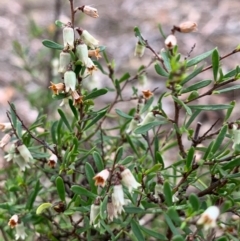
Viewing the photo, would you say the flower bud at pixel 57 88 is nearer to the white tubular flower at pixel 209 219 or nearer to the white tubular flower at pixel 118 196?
the white tubular flower at pixel 118 196

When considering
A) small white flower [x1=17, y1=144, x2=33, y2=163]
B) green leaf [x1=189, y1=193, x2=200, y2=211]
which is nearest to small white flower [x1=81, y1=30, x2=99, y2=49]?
small white flower [x1=17, y1=144, x2=33, y2=163]

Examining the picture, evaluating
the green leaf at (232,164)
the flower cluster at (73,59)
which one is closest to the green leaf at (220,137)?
the green leaf at (232,164)

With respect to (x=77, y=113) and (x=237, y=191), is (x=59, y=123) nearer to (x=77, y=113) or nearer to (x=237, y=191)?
(x=77, y=113)

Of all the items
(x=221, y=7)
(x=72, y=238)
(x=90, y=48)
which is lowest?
(x=72, y=238)

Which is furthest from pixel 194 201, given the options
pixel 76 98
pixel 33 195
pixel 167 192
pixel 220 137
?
pixel 33 195

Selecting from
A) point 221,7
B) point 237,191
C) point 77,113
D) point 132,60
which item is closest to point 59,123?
point 77,113

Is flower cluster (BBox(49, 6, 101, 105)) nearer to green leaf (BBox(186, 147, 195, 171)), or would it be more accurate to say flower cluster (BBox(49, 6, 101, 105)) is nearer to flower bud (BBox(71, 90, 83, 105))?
flower bud (BBox(71, 90, 83, 105))
